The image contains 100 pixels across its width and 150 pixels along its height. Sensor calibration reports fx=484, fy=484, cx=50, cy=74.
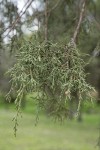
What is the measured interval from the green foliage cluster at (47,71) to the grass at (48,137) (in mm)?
10812

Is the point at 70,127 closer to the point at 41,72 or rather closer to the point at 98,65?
the point at 98,65

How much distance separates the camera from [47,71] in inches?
139

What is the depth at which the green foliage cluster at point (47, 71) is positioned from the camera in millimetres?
3412

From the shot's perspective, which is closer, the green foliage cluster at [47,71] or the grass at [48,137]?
the green foliage cluster at [47,71]

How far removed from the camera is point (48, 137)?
1939 cm

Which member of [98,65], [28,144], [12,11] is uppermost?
[98,65]

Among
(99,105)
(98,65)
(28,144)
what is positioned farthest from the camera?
(99,105)

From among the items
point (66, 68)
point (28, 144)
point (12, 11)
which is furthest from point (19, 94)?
point (28, 144)

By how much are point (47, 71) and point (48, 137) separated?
632 inches

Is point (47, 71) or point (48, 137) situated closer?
point (47, 71)

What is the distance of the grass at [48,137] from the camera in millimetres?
16364

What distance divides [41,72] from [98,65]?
19035mm

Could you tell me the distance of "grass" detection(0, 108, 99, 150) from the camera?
644 inches

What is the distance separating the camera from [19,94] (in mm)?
3385
